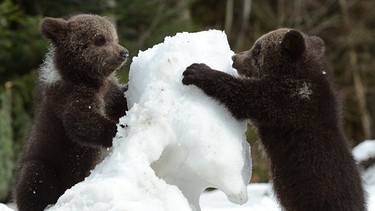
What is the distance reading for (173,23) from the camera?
562 inches

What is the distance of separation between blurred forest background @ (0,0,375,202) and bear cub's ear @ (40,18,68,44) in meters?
1.76

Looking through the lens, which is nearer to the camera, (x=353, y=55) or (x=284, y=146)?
(x=284, y=146)

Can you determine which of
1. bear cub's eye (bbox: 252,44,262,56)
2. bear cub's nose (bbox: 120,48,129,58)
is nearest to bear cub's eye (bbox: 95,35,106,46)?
bear cub's nose (bbox: 120,48,129,58)

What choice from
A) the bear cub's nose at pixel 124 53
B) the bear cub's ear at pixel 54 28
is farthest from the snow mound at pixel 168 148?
the bear cub's ear at pixel 54 28

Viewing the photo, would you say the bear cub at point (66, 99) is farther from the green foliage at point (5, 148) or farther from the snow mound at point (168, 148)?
the green foliage at point (5, 148)

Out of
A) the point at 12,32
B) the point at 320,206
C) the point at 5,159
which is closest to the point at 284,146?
the point at 320,206

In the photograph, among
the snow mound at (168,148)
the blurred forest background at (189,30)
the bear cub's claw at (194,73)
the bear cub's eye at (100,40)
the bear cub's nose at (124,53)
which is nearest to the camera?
the snow mound at (168,148)

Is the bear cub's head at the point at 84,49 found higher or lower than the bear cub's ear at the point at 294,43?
lower

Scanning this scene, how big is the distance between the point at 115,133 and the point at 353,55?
48.6ft

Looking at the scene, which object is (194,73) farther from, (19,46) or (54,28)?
(19,46)

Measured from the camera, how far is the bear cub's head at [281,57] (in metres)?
6.51

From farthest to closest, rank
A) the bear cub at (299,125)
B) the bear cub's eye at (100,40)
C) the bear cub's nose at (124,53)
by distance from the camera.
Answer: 1. the bear cub's eye at (100,40)
2. the bear cub's nose at (124,53)
3. the bear cub at (299,125)

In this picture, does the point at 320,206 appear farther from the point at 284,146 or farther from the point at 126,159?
the point at 126,159

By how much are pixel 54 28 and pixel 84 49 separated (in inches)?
10.9
